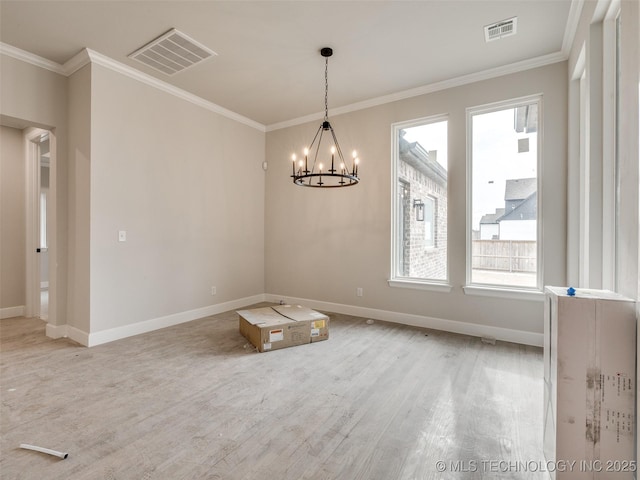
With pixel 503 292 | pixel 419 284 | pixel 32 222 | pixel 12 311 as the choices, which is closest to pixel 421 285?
pixel 419 284

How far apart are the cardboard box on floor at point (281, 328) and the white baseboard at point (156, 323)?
1.02m

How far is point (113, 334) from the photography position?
3551 millimetres

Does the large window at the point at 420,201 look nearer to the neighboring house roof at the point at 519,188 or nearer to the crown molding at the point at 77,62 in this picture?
the neighboring house roof at the point at 519,188

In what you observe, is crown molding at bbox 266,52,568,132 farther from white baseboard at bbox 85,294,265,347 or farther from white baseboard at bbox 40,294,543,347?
white baseboard at bbox 85,294,265,347

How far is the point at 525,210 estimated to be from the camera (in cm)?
358

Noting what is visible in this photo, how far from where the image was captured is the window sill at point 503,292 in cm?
346

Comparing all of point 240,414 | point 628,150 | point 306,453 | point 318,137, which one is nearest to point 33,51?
point 318,137

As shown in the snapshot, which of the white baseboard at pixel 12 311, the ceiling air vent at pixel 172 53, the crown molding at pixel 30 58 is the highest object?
the ceiling air vent at pixel 172 53

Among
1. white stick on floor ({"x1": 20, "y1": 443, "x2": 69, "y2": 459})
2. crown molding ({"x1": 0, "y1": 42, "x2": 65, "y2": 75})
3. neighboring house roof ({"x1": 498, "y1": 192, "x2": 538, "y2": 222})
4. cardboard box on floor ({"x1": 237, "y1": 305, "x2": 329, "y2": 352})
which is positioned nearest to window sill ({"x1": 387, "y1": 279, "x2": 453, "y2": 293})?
neighboring house roof ({"x1": 498, "y1": 192, "x2": 538, "y2": 222})

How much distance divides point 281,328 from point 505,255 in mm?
2660

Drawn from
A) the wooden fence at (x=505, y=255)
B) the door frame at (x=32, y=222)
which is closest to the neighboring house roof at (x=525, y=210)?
the wooden fence at (x=505, y=255)

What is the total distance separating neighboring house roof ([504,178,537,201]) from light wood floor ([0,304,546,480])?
1.65m

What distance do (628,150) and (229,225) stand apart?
14.8ft

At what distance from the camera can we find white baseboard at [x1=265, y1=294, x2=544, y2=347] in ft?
11.5
